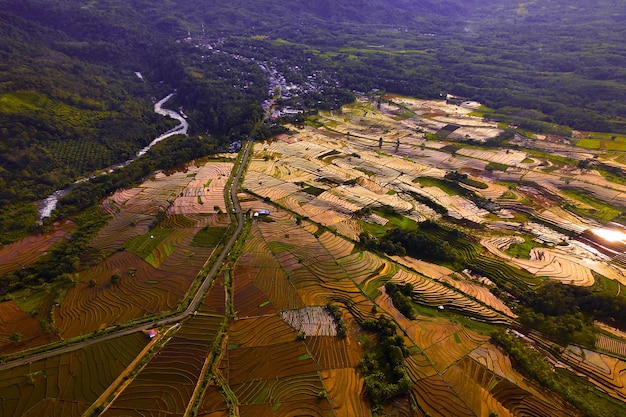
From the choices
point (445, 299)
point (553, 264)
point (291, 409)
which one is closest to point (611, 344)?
point (553, 264)

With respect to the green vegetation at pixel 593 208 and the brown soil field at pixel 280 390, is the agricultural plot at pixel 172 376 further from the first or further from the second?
the green vegetation at pixel 593 208

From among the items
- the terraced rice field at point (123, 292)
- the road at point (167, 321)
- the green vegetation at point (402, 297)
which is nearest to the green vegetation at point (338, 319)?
the green vegetation at point (402, 297)

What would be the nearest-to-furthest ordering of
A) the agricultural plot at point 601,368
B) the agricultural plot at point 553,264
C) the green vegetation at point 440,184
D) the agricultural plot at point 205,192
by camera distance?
1. the agricultural plot at point 601,368
2. the agricultural plot at point 553,264
3. the agricultural plot at point 205,192
4. the green vegetation at point 440,184

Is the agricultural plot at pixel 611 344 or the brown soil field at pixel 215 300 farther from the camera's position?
the brown soil field at pixel 215 300

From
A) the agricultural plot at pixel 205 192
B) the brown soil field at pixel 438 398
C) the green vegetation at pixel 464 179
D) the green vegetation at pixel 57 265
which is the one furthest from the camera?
the green vegetation at pixel 464 179

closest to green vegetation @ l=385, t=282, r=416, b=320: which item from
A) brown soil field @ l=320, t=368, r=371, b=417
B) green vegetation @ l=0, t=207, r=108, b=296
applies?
→ brown soil field @ l=320, t=368, r=371, b=417

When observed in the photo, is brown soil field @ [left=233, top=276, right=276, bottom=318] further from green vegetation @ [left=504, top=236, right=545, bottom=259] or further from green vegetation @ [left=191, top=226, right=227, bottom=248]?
green vegetation @ [left=504, top=236, right=545, bottom=259]

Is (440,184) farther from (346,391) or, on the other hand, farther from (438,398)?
(346,391)
